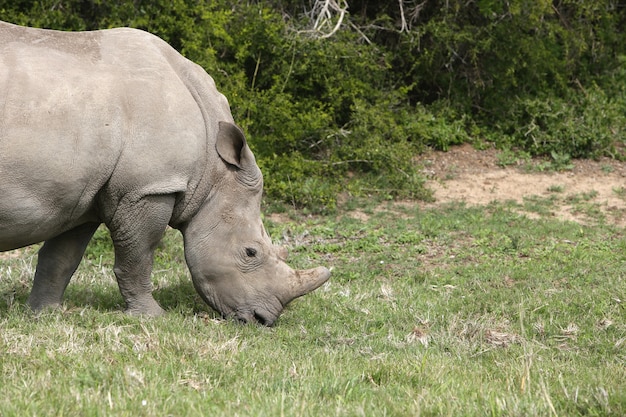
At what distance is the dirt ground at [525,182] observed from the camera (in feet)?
40.9

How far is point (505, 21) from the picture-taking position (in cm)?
1453

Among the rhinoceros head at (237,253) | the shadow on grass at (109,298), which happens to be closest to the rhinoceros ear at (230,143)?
the rhinoceros head at (237,253)

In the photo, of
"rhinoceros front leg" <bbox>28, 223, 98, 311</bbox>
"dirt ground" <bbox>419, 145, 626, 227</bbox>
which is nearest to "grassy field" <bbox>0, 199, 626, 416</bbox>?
A: "rhinoceros front leg" <bbox>28, 223, 98, 311</bbox>

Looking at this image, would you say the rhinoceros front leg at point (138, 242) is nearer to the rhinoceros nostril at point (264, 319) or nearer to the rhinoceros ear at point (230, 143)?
the rhinoceros ear at point (230, 143)

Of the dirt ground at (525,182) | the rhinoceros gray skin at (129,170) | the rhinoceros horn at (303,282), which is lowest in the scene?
the dirt ground at (525,182)

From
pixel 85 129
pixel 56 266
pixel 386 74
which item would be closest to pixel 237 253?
pixel 56 266

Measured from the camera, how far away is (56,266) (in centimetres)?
718

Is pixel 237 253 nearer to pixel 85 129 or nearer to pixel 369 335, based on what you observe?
Result: pixel 369 335

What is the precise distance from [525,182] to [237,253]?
7243 millimetres

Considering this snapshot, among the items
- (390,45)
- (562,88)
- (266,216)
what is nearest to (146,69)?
(266,216)

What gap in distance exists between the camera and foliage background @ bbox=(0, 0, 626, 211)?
41.0 ft

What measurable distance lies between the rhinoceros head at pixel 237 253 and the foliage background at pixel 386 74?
4803 mm

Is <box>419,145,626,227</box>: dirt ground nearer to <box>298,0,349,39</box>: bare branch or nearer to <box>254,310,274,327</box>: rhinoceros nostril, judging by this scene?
<box>298,0,349,39</box>: bare branch

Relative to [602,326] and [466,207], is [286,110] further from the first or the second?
[602,326]
